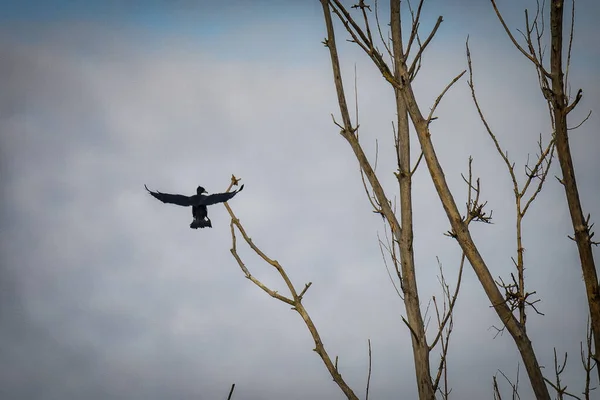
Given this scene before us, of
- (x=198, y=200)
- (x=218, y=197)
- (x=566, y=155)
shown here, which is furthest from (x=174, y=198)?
(x=566, y=155)

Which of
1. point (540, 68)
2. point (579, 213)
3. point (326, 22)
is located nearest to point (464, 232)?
point (579, 213)

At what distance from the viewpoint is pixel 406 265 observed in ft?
13.2

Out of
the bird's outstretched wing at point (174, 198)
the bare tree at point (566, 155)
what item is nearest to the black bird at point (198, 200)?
the bird's outstretched wing at point (174, 198)

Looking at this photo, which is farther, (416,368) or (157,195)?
(157,195)

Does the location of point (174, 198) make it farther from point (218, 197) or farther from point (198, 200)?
point (218, 197)

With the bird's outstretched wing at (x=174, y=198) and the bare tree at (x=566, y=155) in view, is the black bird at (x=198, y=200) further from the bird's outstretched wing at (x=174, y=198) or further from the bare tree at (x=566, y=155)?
the bare tree at (x=566, y=155)

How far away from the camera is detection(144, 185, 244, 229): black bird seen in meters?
5.43

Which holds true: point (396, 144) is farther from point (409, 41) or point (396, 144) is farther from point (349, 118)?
point (409, 41)

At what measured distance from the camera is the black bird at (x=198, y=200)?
5.43 metres

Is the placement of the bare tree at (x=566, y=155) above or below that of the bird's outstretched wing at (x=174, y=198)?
below

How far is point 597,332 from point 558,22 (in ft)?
4.80

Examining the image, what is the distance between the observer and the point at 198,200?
18.6 feet

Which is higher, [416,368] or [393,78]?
[393,78]

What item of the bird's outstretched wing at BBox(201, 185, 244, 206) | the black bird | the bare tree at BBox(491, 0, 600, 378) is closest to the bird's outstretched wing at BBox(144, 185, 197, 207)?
the black bird
